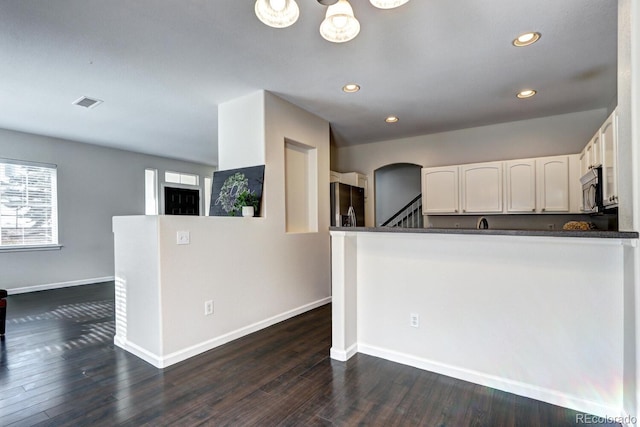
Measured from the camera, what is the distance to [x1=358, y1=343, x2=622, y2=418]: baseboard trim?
6.45 ft

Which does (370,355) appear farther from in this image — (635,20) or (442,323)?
(635,20)

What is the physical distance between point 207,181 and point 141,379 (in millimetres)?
6563

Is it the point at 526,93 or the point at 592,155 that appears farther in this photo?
the point at 526,93

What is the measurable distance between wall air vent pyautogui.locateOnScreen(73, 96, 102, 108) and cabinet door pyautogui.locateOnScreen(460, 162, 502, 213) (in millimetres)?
5129

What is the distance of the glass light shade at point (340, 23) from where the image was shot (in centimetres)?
185

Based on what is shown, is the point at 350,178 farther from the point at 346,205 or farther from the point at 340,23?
the point at 340,23

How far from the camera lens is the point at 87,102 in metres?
3.92

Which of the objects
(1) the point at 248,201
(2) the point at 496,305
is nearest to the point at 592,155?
(2) the point at 496,305

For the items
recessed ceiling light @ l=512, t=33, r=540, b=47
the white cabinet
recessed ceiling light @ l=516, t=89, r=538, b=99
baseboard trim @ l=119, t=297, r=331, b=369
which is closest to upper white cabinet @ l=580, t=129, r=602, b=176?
recessed ceiling light @ l=516, t=89, r=538, b=99

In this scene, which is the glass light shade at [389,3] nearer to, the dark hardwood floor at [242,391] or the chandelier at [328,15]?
the chandelier at [328,15]

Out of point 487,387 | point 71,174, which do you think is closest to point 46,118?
point 71,174

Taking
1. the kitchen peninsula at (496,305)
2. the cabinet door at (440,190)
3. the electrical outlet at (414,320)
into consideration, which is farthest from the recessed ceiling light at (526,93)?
the electrical outlet at (414,320)

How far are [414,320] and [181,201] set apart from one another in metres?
6.69

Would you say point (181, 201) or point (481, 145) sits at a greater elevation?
point (481, 145)
